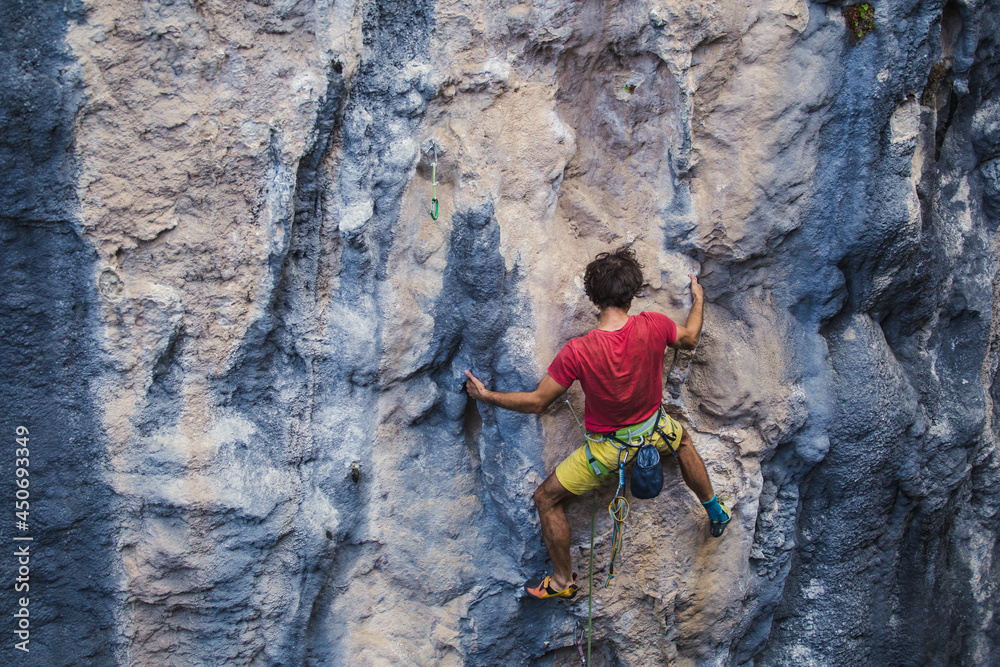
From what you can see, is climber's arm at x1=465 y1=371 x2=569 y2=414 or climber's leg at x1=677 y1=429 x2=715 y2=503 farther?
climber's leg at x1=677 y1=429 x2=715 y2=503

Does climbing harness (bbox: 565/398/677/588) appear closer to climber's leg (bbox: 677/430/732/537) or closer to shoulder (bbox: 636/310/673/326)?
climber's leg (bbox: 677/430/732/537)

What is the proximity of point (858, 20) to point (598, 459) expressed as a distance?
1.93m

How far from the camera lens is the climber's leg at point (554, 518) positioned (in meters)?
3.14

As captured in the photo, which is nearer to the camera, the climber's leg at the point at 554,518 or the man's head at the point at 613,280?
the man's head at the point at 613,280

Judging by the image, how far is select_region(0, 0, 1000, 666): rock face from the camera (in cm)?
264

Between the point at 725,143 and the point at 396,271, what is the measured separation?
1377 millimetres

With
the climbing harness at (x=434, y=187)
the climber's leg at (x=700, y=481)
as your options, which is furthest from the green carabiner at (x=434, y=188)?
the climber's leg at (x=700, y=481)

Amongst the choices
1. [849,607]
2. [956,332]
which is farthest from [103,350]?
[956,332]

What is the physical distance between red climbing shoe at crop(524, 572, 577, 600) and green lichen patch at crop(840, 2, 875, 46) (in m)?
2.37

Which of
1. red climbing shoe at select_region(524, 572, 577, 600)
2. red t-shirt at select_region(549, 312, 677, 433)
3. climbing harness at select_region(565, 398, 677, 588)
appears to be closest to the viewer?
red t-shirt at select_region(549, 312, 677, 433)

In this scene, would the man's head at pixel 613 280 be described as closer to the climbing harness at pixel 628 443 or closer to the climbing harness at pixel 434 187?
the climbing harness at pixel 628 443

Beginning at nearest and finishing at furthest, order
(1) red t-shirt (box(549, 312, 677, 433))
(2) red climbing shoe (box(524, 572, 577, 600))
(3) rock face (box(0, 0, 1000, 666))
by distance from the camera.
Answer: (3) rock face (box(0, 0, 1000, 666)), (1) red t-shirt (box(549, 312, 677, 433)), (2) red climbing shoe (box(524, 572, 577, 600))

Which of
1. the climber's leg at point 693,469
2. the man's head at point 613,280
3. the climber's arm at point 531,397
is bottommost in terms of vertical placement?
the climber's leg at point 693,469

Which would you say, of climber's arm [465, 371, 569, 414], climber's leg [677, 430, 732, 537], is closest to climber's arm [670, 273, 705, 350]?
climber's leg [677, 430, 732, 537]
